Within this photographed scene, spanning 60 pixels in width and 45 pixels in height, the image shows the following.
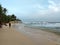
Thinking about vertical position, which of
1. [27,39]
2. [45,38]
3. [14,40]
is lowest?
[45,38]

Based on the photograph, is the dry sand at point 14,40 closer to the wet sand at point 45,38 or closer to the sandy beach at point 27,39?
the sandy beach at point 27,39

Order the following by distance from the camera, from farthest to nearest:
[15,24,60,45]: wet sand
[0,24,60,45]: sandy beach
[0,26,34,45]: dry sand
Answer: [15,24,60,45]: wet sand, [0,24,60,45]: sandy beach, [0,26,34,45]: dry sand

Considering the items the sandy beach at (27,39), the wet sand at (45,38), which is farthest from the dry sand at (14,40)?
the wet sand at (45,38)

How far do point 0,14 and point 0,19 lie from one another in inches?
64.5

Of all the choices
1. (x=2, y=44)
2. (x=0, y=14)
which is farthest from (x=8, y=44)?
(x=0, y=14)

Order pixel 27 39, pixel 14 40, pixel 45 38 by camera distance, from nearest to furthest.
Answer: pixel 14 40 < pixel 27 39 < pixel 45 38

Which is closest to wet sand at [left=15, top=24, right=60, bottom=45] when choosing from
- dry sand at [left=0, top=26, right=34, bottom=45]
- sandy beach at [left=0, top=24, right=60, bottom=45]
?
sandy beach at [left=0, top=24, right=60, bottom=45]

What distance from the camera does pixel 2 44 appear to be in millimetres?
11172

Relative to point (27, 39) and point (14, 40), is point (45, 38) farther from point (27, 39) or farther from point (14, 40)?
point (14, 40)

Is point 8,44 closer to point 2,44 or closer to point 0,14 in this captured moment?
point 2,44

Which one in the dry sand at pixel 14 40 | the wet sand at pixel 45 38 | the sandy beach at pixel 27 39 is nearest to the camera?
the dry sand at pixel 14 40

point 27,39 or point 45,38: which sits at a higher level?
Result: point 27,39

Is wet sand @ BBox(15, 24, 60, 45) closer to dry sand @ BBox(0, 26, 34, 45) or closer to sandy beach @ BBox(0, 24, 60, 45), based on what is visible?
sandy beach @ BBox(0, 24, 60, 45)

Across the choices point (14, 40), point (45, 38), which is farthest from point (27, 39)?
point (45, 38)
